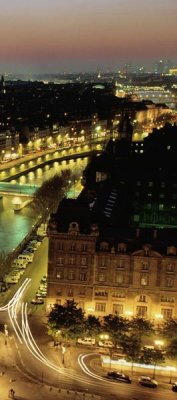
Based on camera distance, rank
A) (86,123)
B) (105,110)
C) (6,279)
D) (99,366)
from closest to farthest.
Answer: (99,366), (6,279), (86,123), (105,110)

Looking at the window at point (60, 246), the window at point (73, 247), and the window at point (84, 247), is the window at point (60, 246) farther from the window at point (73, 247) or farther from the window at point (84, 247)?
the window at point (84, 247)

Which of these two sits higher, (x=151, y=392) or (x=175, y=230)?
(x=175, y=230)

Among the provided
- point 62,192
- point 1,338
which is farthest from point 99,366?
point 62,192

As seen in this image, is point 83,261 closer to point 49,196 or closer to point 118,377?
point 118,377

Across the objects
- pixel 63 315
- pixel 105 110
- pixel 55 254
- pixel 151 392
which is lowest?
pixel 151 392

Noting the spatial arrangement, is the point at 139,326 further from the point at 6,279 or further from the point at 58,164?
the point at 58,164

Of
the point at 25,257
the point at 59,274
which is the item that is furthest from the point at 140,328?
the point at 25,257

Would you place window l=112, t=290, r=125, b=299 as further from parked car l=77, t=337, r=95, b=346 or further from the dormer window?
parked car l=77, t=337, r=95, b=346
